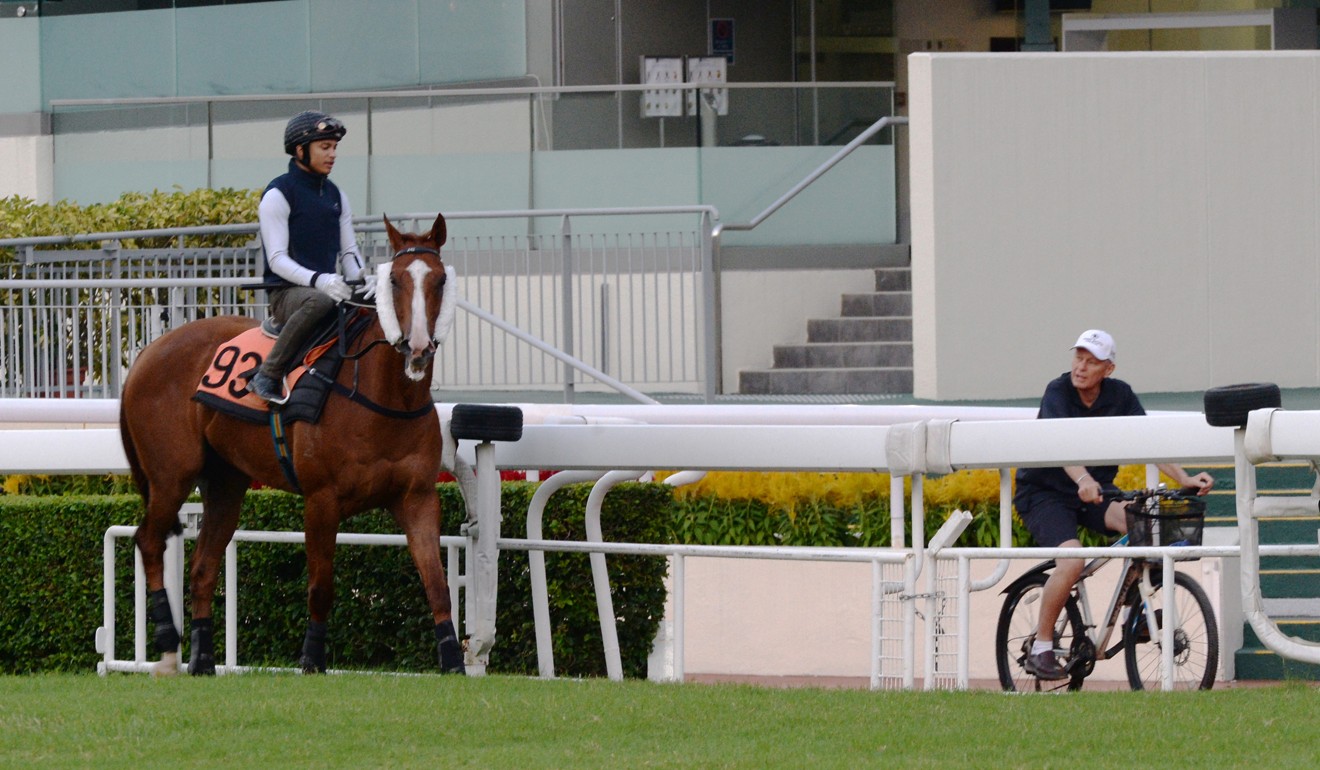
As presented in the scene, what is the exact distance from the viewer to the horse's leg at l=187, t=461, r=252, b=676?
8.27 metres

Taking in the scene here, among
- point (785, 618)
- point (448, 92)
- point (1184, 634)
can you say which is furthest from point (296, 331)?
point (448, 92)

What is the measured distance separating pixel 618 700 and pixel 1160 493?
8.68 feet

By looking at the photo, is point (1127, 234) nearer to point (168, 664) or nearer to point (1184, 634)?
point (1184, 634)

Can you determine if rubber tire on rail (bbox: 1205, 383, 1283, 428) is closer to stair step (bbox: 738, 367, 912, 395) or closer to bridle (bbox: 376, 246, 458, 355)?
bridle (bbox: 376, 246, 458, 355)

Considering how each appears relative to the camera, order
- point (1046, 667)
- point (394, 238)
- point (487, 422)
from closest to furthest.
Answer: point (394, 238) → point (487, 422) → point (1046, 667)

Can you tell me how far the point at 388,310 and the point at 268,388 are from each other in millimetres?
734

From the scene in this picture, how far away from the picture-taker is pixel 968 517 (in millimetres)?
7156

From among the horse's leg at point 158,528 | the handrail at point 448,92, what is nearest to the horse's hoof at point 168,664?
the horse's leg at point 158,528

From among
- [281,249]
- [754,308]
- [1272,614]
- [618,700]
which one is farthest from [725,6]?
[618,700]

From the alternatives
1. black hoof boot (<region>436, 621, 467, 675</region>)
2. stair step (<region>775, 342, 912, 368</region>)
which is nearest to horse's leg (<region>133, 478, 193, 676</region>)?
black hoof boot (<region>436, 621, 467, 675</region>)

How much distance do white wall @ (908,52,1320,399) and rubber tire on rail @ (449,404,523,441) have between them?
289 inches

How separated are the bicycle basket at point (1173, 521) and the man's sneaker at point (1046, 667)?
2.49 ft

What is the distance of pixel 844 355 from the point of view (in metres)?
15.8

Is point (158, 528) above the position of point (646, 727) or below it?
above
